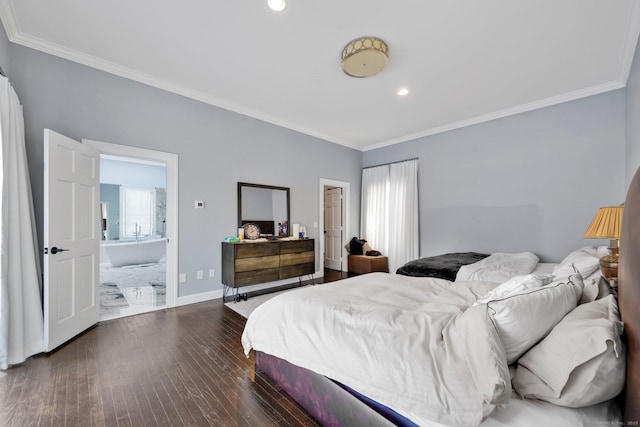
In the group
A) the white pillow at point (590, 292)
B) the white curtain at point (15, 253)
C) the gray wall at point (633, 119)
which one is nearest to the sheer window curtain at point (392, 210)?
the gray wall at point (633, 119)

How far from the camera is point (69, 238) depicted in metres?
2.61

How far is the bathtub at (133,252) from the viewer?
6.14 m

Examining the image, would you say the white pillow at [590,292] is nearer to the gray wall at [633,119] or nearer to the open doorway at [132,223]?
the gray wall at [633,119]

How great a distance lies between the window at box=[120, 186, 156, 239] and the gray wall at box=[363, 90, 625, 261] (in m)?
7.29

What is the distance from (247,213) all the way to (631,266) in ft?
13.3

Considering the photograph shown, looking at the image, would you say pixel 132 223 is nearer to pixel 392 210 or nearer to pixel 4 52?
pixel 4 52

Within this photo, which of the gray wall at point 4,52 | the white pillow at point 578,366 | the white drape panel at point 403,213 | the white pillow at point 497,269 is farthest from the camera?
the white drape panel at point 403,213

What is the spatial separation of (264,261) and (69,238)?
7.32 feet

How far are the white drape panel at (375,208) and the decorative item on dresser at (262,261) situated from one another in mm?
1816

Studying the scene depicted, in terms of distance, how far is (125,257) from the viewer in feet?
20.7

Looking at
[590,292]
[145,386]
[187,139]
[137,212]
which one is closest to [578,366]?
[590,292]

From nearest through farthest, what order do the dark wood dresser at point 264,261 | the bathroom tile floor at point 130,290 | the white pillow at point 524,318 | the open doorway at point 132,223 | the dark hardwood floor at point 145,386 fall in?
the white pillow at point 524,318 < the dark hardwood floor at point 145,386 < the bathroom tile floor at point 130,290 < the dark wood dresser at point 264,261 < the open doorway at point 132,223

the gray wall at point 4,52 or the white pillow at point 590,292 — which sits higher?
the gray wall at point 4,52

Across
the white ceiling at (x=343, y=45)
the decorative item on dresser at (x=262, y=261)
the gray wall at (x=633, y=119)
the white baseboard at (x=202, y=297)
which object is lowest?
the white baseboard at (x=202, y=297)
